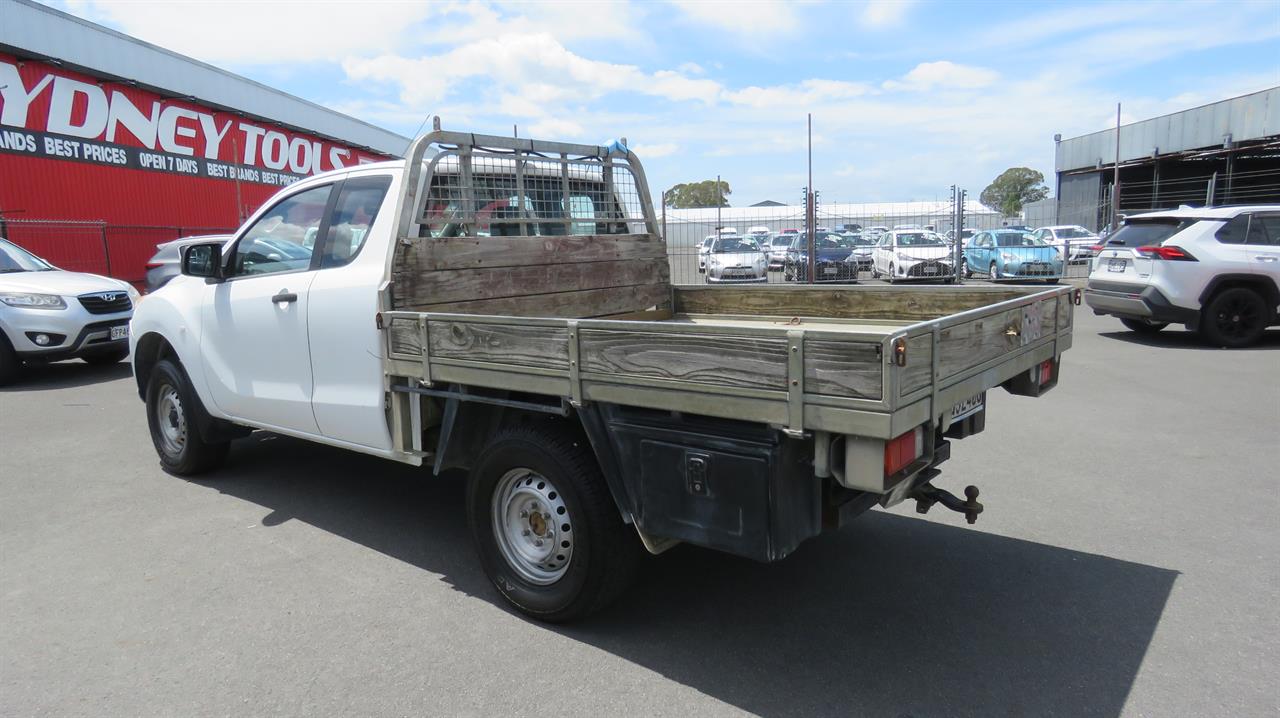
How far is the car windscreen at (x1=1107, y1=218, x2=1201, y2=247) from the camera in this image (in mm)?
10945

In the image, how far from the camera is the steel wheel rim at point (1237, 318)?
34.8ft

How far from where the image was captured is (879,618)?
12.2ft

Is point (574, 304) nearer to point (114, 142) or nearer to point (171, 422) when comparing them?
point (171, 422)

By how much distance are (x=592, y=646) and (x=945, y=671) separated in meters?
1.43

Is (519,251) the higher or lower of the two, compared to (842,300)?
higher

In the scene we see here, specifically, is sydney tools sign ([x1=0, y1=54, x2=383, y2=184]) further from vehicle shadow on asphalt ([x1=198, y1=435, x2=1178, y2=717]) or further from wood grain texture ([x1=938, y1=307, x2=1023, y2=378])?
wood grain texture ([x1=938, y1=307, x2=1023, y2=378])

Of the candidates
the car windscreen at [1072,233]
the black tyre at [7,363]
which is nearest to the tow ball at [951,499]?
the black tyre at [7,363]

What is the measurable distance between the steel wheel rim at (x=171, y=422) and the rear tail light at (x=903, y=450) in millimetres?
5128

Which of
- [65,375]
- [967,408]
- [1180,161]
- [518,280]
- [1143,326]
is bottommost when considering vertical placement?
[1143,326]

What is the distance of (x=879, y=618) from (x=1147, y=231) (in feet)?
32.3

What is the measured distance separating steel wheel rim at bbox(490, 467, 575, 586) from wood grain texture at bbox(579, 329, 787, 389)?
73 cm

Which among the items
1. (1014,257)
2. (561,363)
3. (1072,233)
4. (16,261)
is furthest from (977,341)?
(1072,233)

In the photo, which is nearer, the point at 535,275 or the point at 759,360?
the point at 759,360

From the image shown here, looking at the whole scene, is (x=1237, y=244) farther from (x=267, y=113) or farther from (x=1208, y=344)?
(x=267, y=113)
